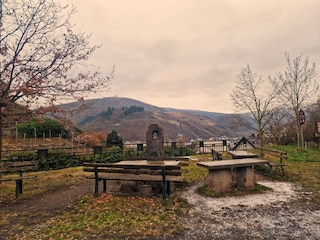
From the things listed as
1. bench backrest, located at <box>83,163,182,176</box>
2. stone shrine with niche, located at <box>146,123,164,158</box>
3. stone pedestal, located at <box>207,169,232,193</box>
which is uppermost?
stone shrine with niche, located at <box>146,123,164,158</box>

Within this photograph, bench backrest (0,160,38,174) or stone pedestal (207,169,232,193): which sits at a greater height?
bench backrest (0,160,38,174)

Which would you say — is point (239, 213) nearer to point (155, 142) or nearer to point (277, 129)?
point (155, 142)

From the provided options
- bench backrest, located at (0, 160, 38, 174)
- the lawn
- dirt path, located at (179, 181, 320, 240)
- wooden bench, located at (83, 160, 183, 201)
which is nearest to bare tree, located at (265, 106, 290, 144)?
the lawn

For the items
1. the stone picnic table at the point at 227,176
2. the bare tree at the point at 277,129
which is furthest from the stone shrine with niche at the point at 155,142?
the bare tree at the point at 277,129

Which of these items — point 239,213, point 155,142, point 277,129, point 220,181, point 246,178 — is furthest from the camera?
point 277,129

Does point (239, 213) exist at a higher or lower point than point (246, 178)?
lower

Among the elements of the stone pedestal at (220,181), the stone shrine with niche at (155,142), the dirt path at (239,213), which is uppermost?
the stone shrine with niche at (155,142)

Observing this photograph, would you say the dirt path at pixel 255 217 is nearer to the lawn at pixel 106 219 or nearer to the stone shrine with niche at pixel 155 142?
the lawn at pixel 106 219

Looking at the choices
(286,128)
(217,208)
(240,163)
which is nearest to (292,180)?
(240,163)

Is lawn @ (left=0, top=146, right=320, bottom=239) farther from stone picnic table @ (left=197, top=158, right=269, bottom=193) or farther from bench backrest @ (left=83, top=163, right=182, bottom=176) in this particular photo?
stone picnic table @ (left=197, top=158, right=269, bottom=193)

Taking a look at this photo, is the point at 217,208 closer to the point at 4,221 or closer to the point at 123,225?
the point at 123,225

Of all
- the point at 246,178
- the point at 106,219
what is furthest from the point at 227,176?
the point at 106,219

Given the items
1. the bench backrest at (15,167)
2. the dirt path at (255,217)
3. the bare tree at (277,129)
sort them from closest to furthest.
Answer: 1. the dirt path at (255,217)
2. the bench backrest at (15,167)
3. the bare tree at (277,129)

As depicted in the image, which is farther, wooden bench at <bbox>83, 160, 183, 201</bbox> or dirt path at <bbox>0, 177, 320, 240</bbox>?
wooden bench at <bbox>83, 160, 183, 201</bbox>
